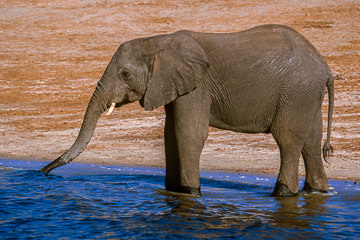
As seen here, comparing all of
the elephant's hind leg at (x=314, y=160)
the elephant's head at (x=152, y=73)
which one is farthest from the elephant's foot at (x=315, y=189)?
the elephant's head at (x=152, y=73)

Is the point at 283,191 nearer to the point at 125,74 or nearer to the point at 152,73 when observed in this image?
the point at 152,73

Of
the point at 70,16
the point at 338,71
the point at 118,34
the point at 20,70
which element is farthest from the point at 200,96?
the point at 70,16

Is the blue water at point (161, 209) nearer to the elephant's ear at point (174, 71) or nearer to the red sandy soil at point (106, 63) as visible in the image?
the elephant's ear at point (174, 71)

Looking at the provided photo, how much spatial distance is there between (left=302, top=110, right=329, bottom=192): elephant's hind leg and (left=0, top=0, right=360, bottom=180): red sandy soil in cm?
154

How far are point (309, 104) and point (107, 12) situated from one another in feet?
76.3

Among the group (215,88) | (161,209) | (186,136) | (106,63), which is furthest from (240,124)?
(106,63)

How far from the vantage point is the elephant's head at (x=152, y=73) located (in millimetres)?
7293

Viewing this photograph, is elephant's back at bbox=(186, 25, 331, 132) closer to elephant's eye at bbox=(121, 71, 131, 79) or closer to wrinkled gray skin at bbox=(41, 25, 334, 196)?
wrinkled gray skin at bbox=(41, 25, 334, 196)

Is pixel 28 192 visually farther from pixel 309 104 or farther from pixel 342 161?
pixel 342 161

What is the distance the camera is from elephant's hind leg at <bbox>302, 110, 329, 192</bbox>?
26.5 ft

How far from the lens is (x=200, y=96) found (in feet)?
24.5

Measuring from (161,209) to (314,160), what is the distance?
7.14ft

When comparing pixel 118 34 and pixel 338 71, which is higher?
pixel 118 34

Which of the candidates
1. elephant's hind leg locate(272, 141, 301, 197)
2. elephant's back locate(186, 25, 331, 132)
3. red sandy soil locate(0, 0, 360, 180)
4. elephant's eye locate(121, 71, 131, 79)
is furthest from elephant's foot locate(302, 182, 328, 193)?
elephant's eye locate(121, 71, 131, 79)
